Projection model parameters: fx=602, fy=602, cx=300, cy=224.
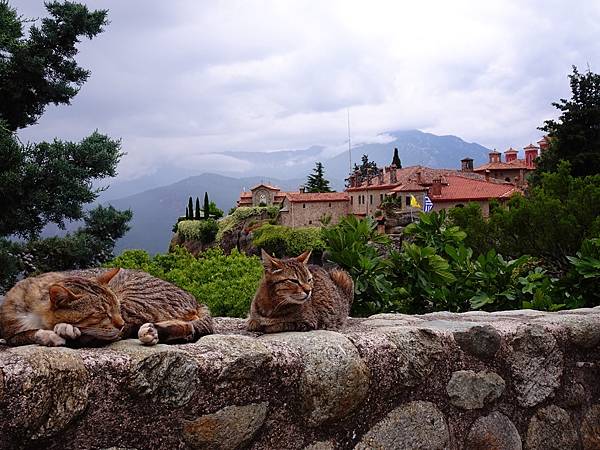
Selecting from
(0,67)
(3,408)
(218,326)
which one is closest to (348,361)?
(218,326)

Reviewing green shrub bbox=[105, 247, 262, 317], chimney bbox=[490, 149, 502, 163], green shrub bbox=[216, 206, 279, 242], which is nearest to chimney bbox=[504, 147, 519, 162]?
chimney bbox=[490, 149, 502, 163]

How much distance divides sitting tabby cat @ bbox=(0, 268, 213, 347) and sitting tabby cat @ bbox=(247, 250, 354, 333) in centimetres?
29

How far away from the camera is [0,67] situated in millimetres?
7090

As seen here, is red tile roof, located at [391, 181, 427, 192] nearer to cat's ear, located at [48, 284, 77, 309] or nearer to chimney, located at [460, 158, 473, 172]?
chimney, located at [460, 158, 473, 172]

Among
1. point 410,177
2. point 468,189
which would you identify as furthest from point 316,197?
point 468,189

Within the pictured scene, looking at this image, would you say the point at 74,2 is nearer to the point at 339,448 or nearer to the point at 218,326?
the point at 218,326

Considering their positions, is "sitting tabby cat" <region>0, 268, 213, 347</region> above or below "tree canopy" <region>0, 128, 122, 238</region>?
below

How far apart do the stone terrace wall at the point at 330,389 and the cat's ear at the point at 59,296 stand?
17cm

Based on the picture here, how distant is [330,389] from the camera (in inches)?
Answer: 78.2

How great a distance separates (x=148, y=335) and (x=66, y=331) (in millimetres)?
228

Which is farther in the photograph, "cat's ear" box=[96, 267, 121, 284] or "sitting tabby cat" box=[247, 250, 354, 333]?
"sitting tabby cat" box=[247, 250, 354, 333]

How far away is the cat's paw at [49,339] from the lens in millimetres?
1646

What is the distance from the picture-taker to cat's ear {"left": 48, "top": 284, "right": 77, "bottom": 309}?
5.61 feet

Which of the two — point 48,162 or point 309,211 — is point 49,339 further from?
point 309,211
